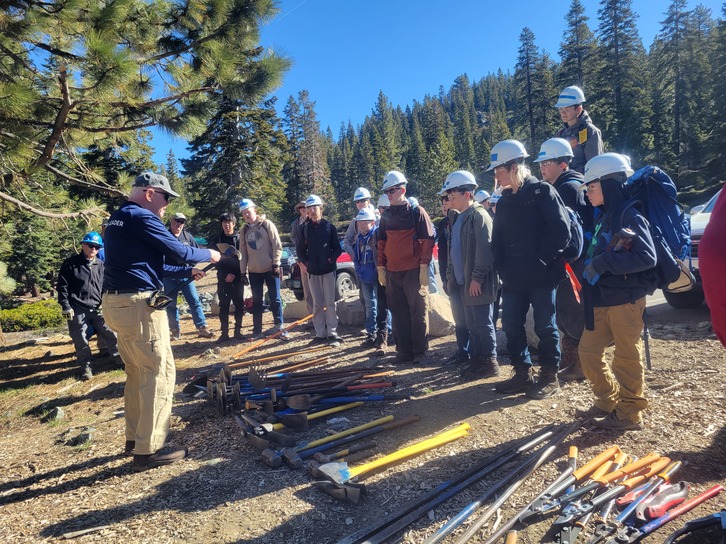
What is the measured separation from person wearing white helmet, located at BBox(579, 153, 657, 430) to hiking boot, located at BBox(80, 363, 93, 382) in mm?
6883

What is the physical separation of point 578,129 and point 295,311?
6.88m

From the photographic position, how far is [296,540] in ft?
8.93

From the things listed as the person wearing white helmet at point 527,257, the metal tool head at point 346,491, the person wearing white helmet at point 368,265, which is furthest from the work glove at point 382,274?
the metal tool head at point 346,491

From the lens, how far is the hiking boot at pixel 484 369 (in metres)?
5.29

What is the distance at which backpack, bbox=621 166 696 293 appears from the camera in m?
3.49

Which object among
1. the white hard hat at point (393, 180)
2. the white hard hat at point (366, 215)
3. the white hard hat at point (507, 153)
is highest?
the white hard hat at point (393, 180)

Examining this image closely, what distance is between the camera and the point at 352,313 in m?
8.93

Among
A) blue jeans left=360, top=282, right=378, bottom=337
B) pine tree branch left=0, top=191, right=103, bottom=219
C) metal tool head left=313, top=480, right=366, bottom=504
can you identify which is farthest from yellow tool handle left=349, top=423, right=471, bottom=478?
pine tree branch left=0, top=191, right=103, bottom=219

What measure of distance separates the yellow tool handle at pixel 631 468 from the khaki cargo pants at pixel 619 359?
20.5 inches

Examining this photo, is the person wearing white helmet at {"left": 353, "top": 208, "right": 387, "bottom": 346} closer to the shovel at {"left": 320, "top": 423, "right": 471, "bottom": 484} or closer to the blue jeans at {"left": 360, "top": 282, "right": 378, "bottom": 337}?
the blue jeans at {"left": 360, "top": 282, "right": 378, "bottom": 337}

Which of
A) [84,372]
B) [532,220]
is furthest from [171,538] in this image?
[84,372]

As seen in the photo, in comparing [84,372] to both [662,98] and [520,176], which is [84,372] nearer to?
[520,176]

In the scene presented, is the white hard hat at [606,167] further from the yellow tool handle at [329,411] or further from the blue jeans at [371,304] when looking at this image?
the blue jeans at [371,304]

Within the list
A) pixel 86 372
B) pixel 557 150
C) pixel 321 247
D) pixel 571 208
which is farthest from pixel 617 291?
pixel 86 372
